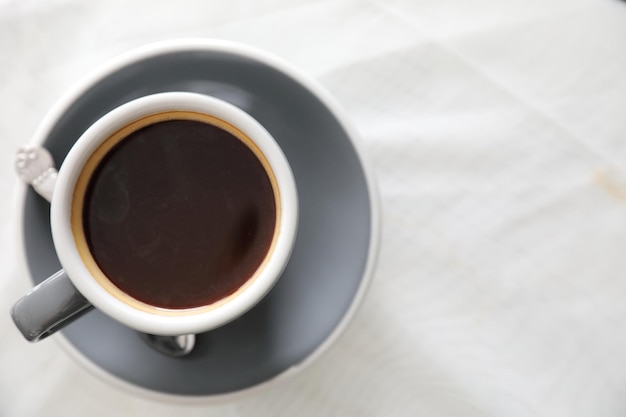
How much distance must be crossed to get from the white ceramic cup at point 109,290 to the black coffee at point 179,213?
0.08 ft

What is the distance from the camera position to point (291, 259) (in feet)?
1.79

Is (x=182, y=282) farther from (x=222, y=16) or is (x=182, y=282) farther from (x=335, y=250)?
(x=222, y=16)

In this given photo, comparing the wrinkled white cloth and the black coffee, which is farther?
the wrinkled white cloth

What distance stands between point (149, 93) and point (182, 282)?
0.17 meters

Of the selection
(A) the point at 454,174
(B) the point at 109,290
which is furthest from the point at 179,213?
(A) the point at 454,174

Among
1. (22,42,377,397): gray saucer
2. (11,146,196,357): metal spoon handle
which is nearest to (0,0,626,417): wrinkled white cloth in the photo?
(22,42,377,397): gray saucer

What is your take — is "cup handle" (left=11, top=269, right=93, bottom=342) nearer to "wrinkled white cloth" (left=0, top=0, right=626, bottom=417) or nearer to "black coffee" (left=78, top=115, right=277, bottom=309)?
"black coffee" (left=78, top=115, right=277, bottom=309)

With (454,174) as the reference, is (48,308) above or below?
above

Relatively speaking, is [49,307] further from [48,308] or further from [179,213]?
[179,213]

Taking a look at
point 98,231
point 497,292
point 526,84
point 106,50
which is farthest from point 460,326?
point 106,50

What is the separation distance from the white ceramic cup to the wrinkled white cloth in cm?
19

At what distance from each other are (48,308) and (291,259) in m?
0.21

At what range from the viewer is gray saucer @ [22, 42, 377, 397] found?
1.71 feet

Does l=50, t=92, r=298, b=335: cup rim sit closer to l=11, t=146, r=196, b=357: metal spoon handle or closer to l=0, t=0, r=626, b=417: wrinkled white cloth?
l=11, t=146, r=196, b=357: metal spoon handle
